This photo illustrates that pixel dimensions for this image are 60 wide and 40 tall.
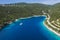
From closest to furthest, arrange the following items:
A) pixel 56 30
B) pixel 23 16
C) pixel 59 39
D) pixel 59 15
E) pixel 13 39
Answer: pixel 59 39 → pixel 13 39 → pixel 56 30 → pixel 59 15 → pixel 23 16

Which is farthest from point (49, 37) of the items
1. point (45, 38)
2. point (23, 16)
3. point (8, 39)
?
point (23, 16)

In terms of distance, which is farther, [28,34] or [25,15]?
[25,15]

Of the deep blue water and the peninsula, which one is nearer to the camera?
the deep blue water

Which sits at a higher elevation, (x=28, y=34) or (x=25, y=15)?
(x=28, y=34)

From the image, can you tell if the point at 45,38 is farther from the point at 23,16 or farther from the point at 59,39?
the point at 23,16

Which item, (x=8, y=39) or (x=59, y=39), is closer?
(x=59, y=39)

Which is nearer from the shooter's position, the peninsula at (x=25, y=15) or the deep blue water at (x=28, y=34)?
the deep blue water at (x=28, y=34)

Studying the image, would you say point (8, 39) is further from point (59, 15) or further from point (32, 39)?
point (59, 15)

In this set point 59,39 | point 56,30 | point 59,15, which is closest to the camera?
point 59,39

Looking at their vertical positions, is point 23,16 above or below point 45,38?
below

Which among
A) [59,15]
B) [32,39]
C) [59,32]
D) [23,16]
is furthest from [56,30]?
[23,16]
